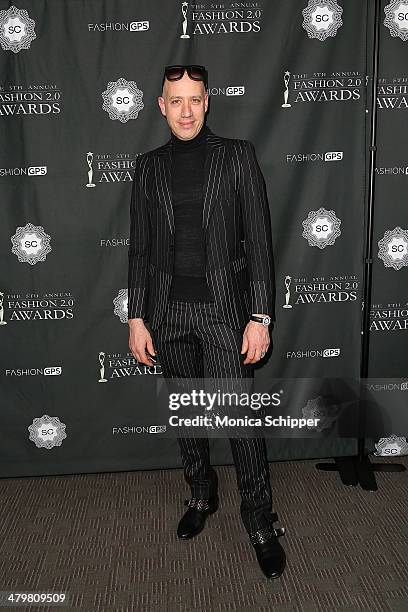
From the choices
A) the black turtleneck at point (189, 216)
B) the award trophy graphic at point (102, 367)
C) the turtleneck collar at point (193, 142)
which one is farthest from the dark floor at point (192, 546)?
the turtleneck collar at point (193, 142)

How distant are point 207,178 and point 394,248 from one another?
1454mm

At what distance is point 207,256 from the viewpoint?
260cm

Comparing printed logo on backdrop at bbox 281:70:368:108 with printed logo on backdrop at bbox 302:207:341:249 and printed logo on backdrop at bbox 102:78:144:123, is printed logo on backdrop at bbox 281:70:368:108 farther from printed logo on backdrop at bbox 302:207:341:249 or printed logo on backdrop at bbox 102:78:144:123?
printed logo on backdrop at bbox 102:78:144:123

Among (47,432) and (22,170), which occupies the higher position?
(22,170)

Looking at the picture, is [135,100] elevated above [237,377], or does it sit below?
Answer: above

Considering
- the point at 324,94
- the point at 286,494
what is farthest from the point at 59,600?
the point at 324,94

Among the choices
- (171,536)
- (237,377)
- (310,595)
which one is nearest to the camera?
(310,595)

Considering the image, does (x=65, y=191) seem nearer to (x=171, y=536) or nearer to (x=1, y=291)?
(x=1, y=291)

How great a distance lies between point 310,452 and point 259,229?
172 centimetres

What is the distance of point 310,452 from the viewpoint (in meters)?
3.66

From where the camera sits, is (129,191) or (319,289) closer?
(129,191)

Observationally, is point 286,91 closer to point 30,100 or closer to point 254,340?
point 30,100

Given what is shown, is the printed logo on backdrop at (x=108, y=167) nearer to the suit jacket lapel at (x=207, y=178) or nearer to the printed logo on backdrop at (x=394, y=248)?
the suit jacket lapel at (x=207, y=178)

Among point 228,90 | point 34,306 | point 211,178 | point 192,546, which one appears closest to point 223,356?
point 211,178
